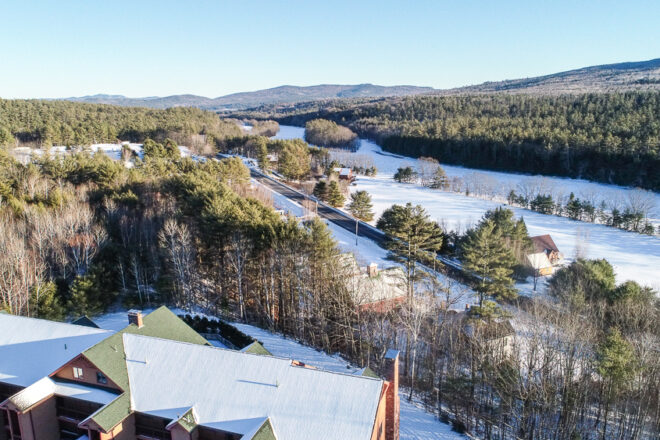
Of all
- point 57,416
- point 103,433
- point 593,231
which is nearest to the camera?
point 103,433

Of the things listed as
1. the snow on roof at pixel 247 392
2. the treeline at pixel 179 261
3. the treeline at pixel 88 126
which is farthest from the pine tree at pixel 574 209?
the treeline at pixel 88 126

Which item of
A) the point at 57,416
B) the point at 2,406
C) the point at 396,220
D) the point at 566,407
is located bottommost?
the point at 566,407

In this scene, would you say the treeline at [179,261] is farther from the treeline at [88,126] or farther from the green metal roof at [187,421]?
the treeline at [88,126]

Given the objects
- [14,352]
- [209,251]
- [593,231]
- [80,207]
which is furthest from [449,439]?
[593,231]

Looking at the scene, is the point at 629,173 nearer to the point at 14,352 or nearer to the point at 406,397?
the point at 406,397

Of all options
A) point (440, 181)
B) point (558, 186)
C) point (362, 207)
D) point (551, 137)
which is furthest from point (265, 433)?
point (551, 137)

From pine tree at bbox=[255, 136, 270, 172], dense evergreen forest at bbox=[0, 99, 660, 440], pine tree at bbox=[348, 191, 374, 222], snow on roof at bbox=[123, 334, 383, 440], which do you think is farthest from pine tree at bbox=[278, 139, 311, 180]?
snow on roof at bbox=[123, 334, 383, 440]

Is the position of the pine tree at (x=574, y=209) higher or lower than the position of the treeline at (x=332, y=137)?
lower
